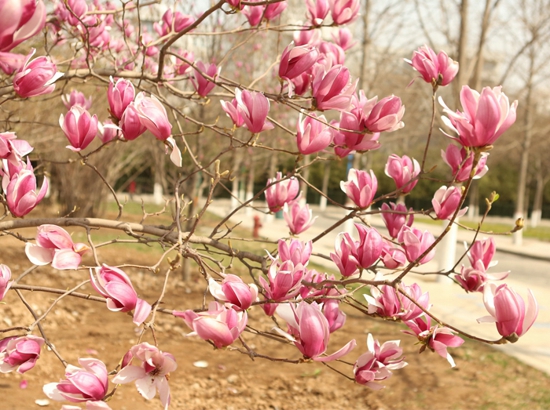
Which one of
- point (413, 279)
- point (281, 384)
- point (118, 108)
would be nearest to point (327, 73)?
point (118, 108)

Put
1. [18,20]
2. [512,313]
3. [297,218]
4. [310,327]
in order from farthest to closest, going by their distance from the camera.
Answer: [297,218] → [310,327] → [512,313] → [18,20]

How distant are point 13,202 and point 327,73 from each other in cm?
88

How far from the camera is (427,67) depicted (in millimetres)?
1709

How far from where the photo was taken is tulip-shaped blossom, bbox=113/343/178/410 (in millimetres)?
1195

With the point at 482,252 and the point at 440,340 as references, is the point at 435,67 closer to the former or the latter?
the point at 482,252

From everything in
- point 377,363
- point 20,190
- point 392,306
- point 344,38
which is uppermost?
point 344,38

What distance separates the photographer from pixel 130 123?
1.52 m

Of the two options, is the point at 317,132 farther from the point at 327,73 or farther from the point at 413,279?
the point at 413,279

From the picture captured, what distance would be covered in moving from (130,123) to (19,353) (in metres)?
0.61

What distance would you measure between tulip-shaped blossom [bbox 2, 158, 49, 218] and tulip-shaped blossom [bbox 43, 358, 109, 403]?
1.76 feet

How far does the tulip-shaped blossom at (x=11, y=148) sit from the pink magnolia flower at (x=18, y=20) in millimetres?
639

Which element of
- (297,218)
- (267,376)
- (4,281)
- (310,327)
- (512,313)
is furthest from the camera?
(267,376)

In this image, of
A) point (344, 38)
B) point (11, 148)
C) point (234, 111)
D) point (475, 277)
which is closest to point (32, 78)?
point (11, 148)

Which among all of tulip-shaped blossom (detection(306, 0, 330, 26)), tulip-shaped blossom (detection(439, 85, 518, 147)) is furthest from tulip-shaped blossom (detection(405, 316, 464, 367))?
tulip-shaped blossom (detection(306, 0, 330, 26))
